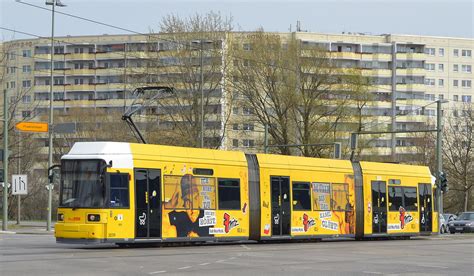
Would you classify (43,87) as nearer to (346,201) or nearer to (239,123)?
(239,123)

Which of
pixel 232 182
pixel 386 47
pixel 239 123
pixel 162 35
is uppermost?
pixel 386 47

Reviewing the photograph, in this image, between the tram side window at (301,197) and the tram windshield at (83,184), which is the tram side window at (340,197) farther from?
the tram windshield at (83,184)

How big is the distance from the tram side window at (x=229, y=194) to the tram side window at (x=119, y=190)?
158 inches

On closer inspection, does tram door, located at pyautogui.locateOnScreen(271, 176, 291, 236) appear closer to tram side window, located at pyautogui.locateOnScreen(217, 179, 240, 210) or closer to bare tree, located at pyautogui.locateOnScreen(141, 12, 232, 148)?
tram side window, located at pyautogui.locateOnScreen(217, 179, 240, 210)

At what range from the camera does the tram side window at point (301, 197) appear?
29859mm

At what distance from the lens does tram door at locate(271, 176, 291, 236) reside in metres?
28.9

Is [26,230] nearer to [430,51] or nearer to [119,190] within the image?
[119,190]

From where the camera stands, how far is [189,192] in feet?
84.9

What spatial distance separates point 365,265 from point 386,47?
10536cm

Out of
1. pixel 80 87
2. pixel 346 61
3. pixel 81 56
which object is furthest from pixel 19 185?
pixel 81 56

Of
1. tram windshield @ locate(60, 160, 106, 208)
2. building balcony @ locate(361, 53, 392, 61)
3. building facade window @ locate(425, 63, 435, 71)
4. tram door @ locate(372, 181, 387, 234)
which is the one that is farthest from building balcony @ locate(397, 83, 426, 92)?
tram windshield @ locate(60, 160, 106, 208)

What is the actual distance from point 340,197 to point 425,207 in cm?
616

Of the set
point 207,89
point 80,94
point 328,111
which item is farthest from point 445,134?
point 80,94

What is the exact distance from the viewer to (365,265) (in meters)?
19.2
